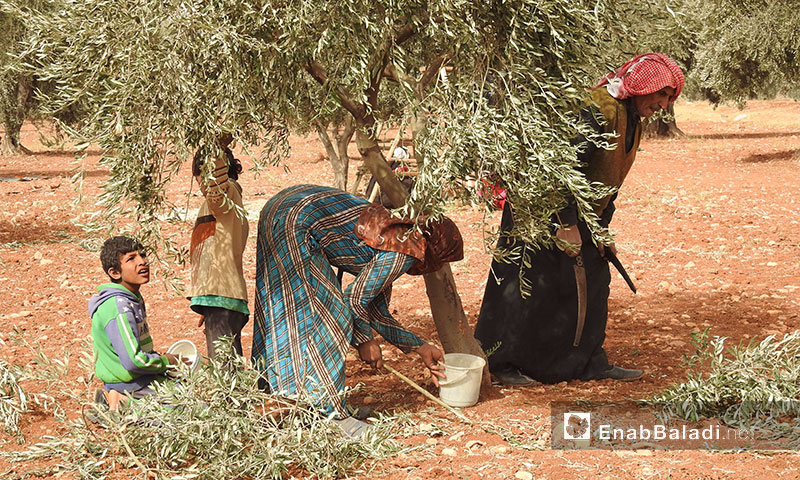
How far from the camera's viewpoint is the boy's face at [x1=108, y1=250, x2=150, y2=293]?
3.99 m

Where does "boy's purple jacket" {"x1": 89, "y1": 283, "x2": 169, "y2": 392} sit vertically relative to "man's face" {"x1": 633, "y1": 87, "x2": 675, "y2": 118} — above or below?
below

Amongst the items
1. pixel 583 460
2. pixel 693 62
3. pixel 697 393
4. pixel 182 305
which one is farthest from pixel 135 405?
pixel 693 62

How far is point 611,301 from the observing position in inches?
283

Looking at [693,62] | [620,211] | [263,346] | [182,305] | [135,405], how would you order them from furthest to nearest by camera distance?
[693,62]
[620,211]
[182,305]
[263,346]
[135,405]

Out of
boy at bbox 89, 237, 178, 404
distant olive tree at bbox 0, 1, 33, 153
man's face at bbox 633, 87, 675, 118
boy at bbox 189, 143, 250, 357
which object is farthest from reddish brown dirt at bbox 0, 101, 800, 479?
distant olive tree at bbox 0, 1, 33, 153

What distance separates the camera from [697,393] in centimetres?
425

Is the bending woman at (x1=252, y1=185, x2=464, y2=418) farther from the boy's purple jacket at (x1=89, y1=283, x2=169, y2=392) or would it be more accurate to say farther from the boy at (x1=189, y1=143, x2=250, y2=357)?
the boy's purple jacket at (x1=89, y1=283, x2=169, y2=392)

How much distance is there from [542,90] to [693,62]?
22.9m

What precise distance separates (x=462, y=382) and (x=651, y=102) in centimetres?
185

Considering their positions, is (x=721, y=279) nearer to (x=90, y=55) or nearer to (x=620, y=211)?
(x=620, y=211)

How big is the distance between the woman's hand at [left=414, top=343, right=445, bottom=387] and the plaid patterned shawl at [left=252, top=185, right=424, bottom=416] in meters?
0.05

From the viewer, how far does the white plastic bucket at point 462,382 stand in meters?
4.18

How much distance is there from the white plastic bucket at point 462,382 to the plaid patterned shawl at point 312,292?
297 millimetres

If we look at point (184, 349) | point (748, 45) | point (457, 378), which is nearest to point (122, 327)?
point (184, 349)
